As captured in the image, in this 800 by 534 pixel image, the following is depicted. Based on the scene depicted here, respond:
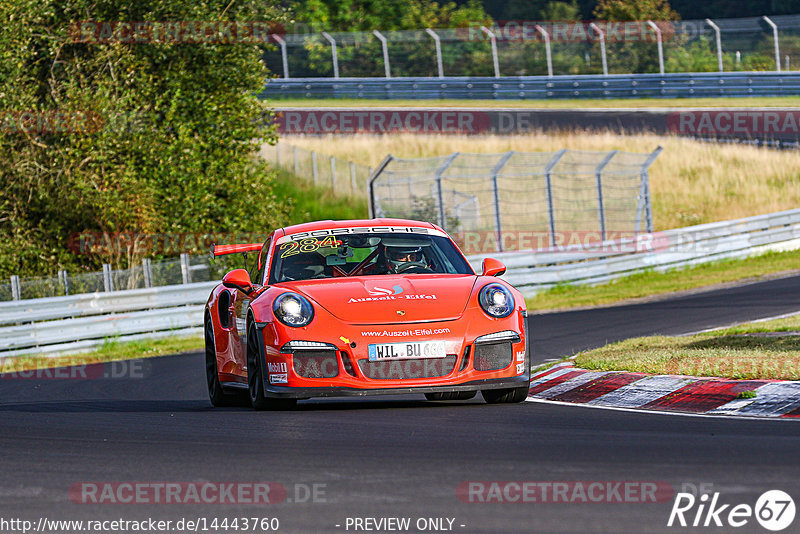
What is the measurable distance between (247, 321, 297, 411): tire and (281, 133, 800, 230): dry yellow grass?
25804 millimetres

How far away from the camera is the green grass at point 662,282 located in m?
22.7

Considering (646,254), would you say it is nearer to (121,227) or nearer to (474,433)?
(121,227)

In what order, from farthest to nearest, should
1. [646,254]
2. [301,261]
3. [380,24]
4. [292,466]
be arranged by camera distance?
[380,24], [646,254], [301,261], [292,466]

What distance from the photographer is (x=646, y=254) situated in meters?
25.8

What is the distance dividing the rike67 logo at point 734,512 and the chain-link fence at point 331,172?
2976cm

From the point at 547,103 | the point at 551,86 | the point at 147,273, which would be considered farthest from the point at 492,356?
the point at 547,103

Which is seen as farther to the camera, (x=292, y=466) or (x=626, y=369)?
(x=626, y=369)

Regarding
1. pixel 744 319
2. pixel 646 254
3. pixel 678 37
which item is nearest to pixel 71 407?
pixel 744 319

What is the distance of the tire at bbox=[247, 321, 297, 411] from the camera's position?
27.7 ft

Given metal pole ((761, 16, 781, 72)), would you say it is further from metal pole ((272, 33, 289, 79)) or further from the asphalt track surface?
the asphalt track surface

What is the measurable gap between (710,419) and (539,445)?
147cm

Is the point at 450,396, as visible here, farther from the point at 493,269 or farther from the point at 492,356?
the point at 492,356

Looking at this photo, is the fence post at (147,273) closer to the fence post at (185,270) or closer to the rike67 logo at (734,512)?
the fence post at (185,270)
